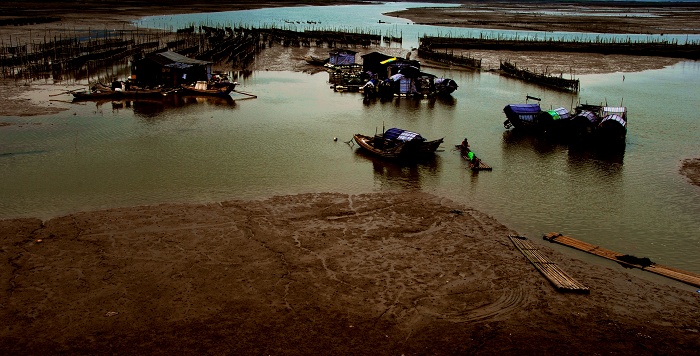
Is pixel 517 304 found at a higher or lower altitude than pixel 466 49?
lower

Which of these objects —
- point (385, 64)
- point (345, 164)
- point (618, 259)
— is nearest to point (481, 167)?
point (345, 164)

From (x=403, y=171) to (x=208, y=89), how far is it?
741 inches

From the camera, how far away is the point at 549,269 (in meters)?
13.8

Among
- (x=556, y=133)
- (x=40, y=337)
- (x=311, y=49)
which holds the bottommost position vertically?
(x=40, y=337)

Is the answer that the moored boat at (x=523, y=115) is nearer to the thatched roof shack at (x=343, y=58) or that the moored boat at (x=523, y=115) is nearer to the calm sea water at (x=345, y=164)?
the calm sea water at (x=345, y=164)

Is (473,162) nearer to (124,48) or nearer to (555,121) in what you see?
(555,121)

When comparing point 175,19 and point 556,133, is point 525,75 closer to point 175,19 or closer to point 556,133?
point 556,133

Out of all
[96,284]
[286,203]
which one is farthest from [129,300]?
[286,203]

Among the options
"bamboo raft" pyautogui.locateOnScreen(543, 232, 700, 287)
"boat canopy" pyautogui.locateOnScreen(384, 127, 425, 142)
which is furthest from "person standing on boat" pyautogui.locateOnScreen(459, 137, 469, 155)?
"bamboo raft" pyautogui.locateOnScreen(543, 232, 700, 287)

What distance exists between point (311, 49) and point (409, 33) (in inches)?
969

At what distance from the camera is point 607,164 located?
23125 mm

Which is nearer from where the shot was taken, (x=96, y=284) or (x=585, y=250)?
(x=96, y=284)

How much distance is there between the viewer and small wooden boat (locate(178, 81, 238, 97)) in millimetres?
35625

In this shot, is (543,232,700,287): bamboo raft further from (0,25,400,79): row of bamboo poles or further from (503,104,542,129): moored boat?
(0,25,400,79): row of bamboo poles
